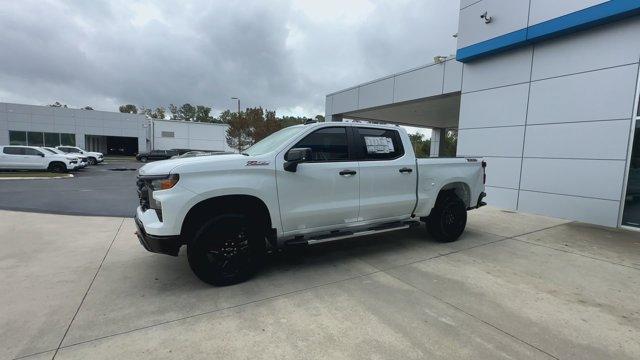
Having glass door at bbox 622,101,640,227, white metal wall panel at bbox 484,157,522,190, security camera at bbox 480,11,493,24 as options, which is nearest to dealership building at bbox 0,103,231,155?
security camera at bbox 480,11,493,24

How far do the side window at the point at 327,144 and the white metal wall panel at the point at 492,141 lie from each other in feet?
22.3

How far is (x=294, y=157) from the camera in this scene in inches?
152

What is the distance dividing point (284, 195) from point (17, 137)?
49.1 m

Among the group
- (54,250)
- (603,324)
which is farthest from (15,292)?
(603,324)

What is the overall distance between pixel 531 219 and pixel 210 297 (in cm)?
784

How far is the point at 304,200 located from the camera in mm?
4246

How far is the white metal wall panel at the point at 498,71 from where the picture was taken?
29.4 ft

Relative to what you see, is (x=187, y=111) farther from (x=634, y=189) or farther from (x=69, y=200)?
(x=634, y=189)

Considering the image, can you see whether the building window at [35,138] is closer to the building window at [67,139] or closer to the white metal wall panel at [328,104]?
the building window at [67,139]

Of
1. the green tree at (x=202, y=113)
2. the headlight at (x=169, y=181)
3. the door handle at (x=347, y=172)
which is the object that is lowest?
the headlight at (x=169, y=181)

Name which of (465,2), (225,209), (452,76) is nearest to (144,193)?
(225,209)

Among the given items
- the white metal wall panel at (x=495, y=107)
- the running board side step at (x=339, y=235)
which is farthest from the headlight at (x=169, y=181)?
the white metal wall panel at (x=495, y=107)

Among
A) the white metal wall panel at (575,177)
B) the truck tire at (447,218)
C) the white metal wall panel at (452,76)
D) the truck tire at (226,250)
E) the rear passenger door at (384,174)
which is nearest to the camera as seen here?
the truck tire at (226,250)

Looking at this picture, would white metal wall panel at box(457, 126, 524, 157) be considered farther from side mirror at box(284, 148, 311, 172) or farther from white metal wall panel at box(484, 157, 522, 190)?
side mirror at box(284, 148, 311, 172)
